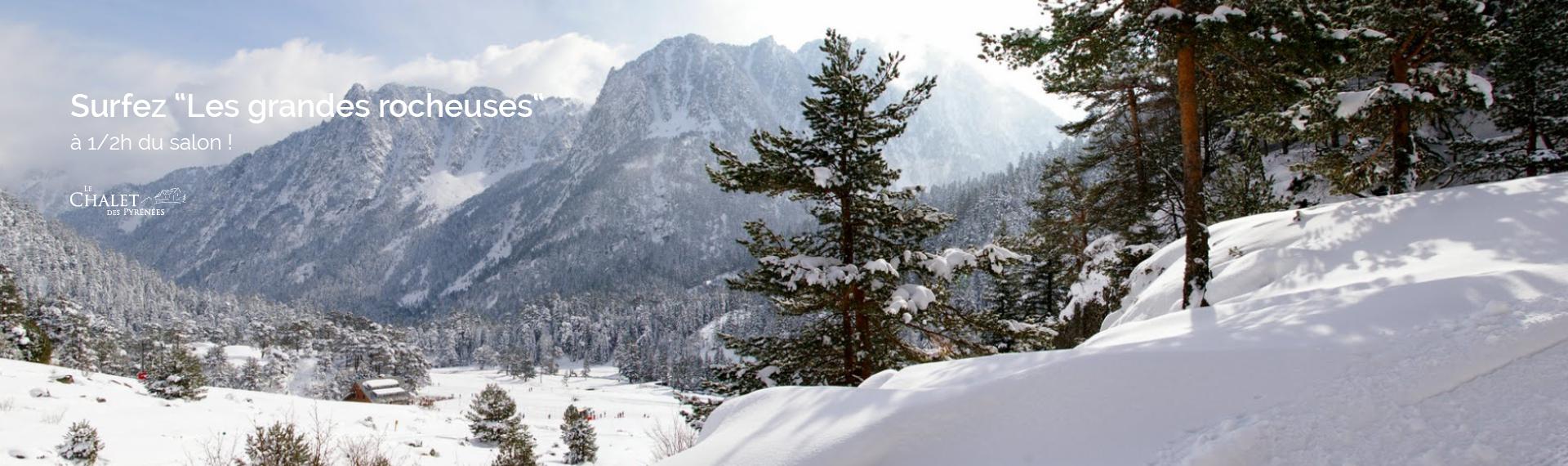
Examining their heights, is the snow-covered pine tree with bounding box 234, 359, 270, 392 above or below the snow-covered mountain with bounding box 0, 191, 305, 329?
below

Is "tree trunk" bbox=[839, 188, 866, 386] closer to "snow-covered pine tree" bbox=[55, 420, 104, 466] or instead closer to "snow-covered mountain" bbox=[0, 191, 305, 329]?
"snow-covered pine tree" bbox=[55, 420, 104, 466]

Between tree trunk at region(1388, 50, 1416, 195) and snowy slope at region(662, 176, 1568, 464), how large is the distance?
169 inches

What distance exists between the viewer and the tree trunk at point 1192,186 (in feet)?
29.5

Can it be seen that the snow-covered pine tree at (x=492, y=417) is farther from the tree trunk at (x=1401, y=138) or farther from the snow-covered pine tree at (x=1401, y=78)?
the tree trunk at (x=1401, y=138)

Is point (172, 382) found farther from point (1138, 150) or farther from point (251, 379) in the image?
point (251, 379)

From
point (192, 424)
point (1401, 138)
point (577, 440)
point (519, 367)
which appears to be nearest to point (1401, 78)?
point (1401, 138)

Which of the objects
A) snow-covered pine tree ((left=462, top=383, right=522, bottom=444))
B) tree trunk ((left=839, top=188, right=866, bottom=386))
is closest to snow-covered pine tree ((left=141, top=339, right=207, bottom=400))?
snow-covered pine tree ((left=462, top=383, right=522, bottom=444))

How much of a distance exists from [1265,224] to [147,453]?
911 inches

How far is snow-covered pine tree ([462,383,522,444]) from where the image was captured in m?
23.6

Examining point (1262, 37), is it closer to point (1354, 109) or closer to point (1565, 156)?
point (1354, 109)

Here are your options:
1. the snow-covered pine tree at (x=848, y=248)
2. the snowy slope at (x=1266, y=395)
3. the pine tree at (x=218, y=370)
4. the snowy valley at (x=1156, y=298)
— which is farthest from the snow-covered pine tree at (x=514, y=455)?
the pine tree at (x=218, y=370)

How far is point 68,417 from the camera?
13.7m

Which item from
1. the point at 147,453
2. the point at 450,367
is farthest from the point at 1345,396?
the point at 450,367

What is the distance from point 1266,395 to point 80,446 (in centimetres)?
1762
